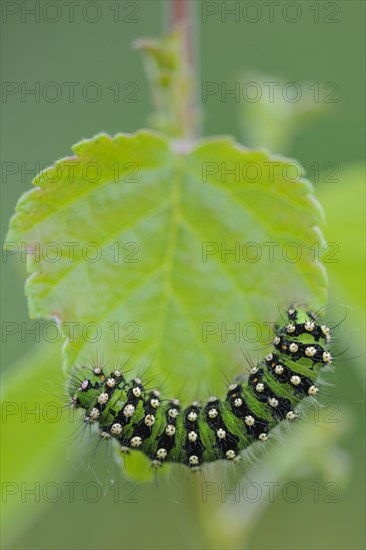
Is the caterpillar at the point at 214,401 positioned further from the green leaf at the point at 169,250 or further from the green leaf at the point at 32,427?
the green leaf at the point at 32,427

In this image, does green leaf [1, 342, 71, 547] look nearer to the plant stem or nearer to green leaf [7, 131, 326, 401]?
green leaf [7, 131, 326, 401]

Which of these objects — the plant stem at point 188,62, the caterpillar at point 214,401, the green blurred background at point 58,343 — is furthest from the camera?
the green blurred background at point 58,343

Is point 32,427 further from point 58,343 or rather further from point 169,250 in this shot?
point 169,250

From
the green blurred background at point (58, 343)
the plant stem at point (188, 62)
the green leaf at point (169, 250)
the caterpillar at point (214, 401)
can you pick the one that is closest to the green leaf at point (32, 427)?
the green blurred background at point (58, 343)

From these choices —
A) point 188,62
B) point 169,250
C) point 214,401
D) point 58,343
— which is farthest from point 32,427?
point 188,62

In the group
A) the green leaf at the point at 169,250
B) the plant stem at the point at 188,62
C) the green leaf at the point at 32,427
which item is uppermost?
the plant stem at the point at 188,62

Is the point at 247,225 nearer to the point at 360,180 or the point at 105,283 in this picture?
the point at 105,283

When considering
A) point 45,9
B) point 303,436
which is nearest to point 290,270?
point 303,436
